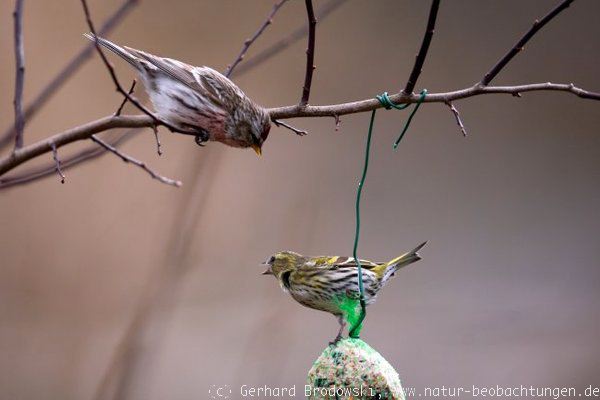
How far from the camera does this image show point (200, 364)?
3580 mm

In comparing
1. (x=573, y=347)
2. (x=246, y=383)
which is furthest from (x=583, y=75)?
(x=246, y=383)

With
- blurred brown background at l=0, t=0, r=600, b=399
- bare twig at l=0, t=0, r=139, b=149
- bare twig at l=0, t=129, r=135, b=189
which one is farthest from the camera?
blurred brown background at l=0, t=0, r=600, b=399

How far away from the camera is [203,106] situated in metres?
2.17

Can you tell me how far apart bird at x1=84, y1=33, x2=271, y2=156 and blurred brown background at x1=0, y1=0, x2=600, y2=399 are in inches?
41.0

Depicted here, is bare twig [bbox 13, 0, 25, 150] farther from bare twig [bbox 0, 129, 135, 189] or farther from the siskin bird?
the siskin bird

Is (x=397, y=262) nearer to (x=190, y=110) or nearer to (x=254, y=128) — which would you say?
(x=254, y=128)

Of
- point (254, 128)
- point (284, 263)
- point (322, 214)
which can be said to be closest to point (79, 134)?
point (254, 128)

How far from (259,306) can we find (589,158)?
1.79m

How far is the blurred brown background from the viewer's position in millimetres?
3408

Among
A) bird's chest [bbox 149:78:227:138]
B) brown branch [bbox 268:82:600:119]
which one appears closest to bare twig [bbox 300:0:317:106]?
brown branch [bbox 268:82:600:119]

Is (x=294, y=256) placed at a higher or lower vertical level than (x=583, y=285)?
lower

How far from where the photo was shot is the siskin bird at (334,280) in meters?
2.04

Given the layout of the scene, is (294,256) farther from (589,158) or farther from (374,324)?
(589,158)

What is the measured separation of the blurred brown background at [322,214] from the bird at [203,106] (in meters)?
1.04
